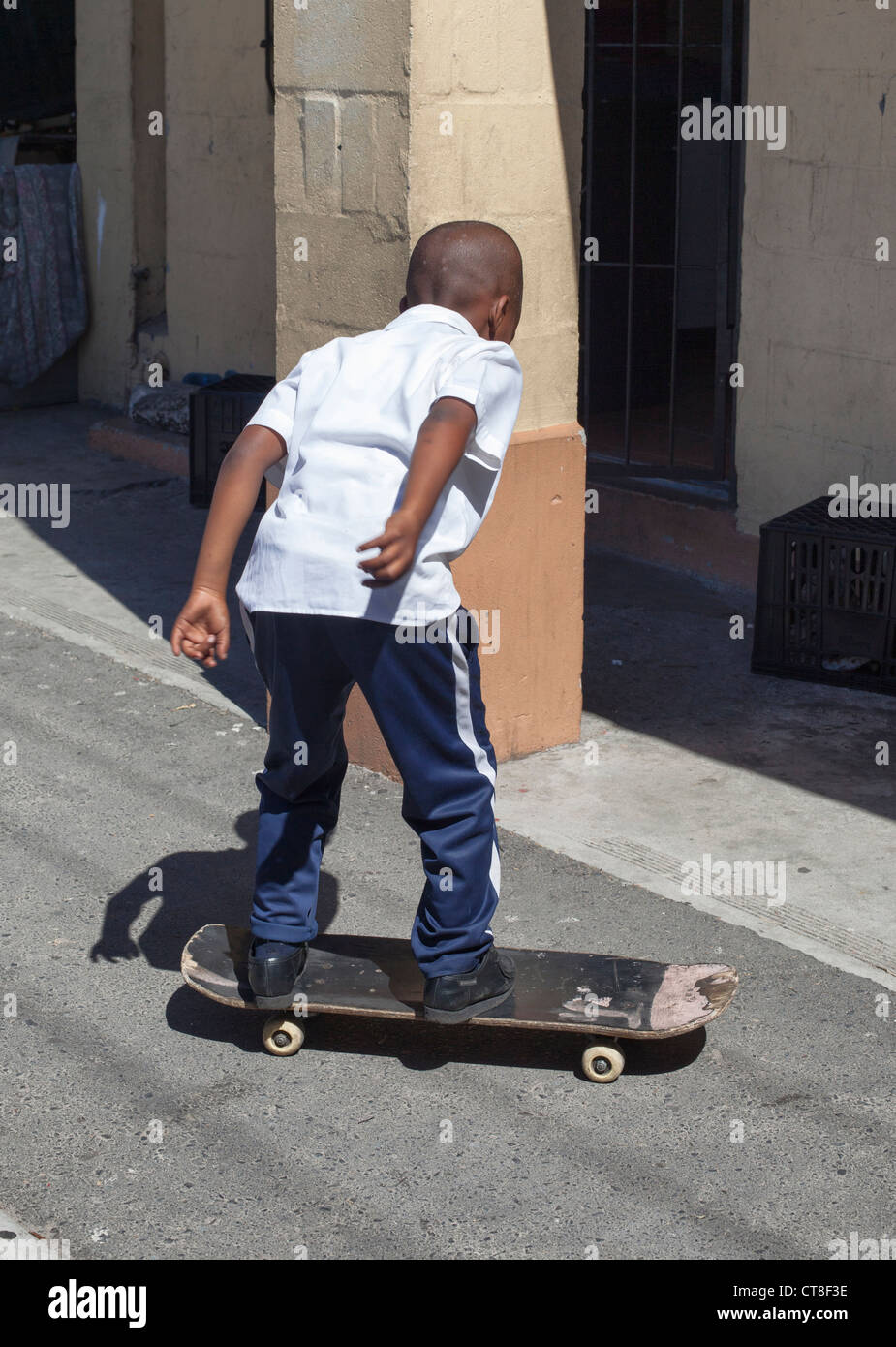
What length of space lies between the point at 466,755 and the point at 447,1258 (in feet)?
3.61

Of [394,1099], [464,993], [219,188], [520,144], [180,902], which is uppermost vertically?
[219,188]

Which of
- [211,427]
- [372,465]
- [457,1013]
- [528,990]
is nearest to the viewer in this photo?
[372,465]

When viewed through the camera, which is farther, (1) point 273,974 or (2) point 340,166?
(2) point 340,166

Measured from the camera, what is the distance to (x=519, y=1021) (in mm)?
3930

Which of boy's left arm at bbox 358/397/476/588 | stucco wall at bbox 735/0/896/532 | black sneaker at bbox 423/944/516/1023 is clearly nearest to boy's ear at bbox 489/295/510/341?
boy's left arm at bbox 358/397/476/588

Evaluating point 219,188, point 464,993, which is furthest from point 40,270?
point 464,993

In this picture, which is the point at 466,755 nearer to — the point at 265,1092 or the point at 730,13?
the point at 265,1092

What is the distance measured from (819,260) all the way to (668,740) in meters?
2.74

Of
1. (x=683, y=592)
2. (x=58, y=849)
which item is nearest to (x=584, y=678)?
(x=683, y=592)

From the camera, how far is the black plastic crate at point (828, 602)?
22.3ft

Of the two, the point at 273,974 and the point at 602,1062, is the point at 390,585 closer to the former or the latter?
the point at 273,974

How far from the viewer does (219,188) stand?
11266 mm

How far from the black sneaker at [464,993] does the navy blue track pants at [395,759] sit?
0.03 m

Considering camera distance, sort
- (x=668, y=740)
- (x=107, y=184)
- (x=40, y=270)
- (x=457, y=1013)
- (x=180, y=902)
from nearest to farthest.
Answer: (x=457, y=1013)
(x=180, y=902)
(x=668, y=740)
(x=107, y=184)
(x=40, y=270)
